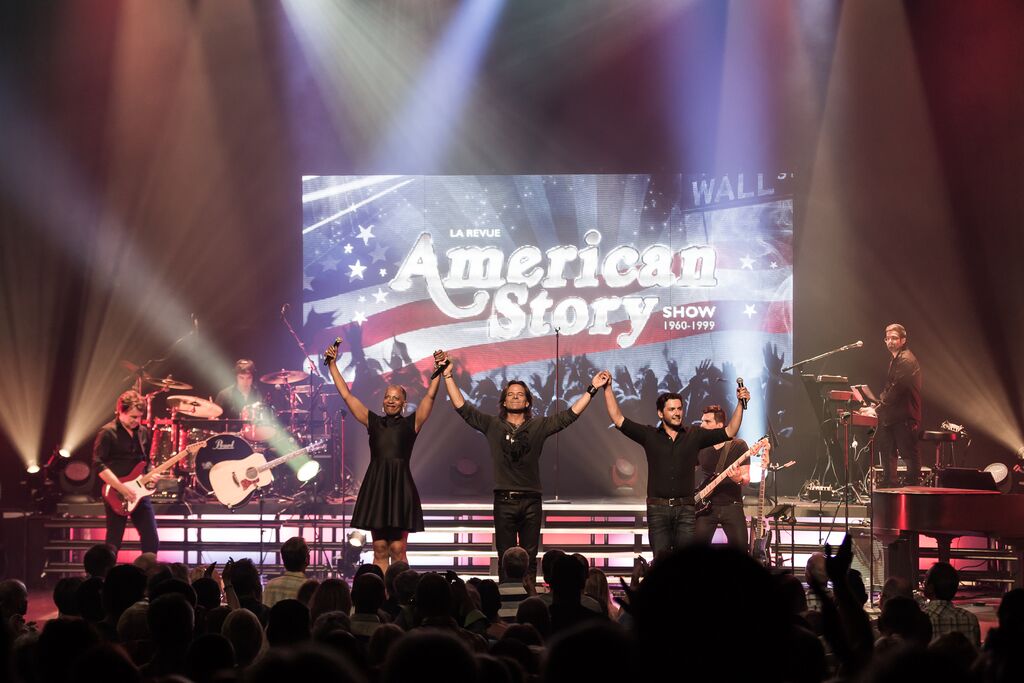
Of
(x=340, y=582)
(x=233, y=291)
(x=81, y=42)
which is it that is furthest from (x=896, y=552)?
(x=81, y=42)

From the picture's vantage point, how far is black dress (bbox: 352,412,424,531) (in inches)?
336

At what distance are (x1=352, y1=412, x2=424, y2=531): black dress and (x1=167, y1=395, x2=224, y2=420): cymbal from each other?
5864mm

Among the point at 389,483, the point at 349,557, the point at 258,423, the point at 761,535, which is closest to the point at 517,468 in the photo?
the point at 389,483

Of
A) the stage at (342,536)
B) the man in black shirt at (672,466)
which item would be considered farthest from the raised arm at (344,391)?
the stage at (342,536)

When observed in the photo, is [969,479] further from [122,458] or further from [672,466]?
[122,458]

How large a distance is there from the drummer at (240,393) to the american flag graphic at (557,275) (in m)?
1.16

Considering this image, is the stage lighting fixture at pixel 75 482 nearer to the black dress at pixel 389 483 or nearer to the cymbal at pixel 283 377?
the cymbal at pixel 283 377

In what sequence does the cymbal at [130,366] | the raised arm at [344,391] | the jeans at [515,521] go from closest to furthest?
the jeans at [515,521] < the raised arm at [344,391] < the cymbal at [130,366]

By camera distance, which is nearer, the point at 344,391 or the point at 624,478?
the point at 344,391

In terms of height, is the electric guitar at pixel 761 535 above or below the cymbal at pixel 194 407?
below

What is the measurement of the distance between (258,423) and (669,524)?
22.4ft

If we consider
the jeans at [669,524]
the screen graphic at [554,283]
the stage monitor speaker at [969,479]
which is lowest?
the jeans at [669,524]

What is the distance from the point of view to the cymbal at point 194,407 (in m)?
13.9

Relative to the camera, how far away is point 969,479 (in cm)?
1009
